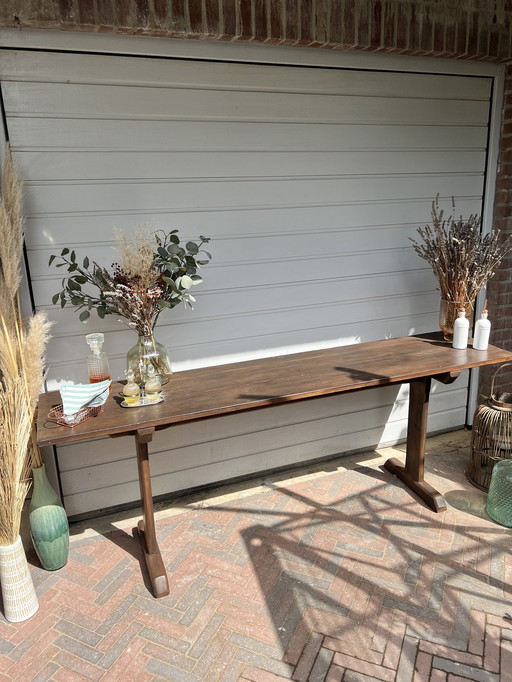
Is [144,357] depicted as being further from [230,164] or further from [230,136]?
A: [230,136]

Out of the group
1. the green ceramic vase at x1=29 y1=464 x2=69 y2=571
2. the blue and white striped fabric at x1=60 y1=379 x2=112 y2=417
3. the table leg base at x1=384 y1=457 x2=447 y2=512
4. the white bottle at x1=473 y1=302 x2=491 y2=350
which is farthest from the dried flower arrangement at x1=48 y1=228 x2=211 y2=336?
the table leg base at x1=384 y1=457 x2=447 y2=512

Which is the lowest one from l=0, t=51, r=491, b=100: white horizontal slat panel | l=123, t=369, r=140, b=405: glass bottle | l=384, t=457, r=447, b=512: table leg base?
l=384, t=457, r=447, b=512: table leg base

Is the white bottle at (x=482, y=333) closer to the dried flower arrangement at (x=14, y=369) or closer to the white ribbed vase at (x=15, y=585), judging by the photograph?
the dried flower arrangement at (x=14, y=369)

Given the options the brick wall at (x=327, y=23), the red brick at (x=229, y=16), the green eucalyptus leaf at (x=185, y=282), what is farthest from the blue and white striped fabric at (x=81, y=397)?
the red brick at (x=229, y=16)

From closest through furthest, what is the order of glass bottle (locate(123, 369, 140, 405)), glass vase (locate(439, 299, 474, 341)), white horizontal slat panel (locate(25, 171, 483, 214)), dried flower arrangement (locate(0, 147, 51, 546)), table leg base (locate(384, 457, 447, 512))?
1. dried flower arrangement (locate(0, 147, 51, 546))
2. glass bottle (locate(123, 369, 140, 405))
3. white horizontal slat panel (locate(25, 171, 483, 214))
4. table leg base (locate(384, 457, 447, 512))
5. glass vase (locate(439, 299, 474, 341))

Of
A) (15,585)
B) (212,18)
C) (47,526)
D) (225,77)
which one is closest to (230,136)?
(225,77)

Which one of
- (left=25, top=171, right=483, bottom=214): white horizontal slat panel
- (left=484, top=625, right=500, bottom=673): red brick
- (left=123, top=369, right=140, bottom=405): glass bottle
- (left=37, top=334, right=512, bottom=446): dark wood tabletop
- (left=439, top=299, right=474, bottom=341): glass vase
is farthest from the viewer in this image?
(left=439, top=299, right=474, bottom=341): glass vase

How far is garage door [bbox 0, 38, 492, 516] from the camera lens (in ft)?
9.21

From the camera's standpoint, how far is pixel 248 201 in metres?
3.24

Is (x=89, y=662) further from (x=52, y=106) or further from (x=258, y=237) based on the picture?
(x=52, y=106)

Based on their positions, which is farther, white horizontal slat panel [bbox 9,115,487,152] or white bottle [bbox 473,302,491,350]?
white bottle [bbox 473,302,491,350]

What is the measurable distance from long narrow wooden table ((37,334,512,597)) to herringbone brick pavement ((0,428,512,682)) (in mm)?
203

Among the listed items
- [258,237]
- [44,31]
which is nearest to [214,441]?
[258,237]

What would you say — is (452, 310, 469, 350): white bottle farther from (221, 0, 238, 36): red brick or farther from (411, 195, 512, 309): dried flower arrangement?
(221, 0, 238, 36): red brick
